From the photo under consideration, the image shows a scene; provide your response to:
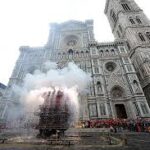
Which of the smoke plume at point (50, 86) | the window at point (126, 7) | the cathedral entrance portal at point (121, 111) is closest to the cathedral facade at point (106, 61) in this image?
the cathedral entrance portal at point (121, 111)

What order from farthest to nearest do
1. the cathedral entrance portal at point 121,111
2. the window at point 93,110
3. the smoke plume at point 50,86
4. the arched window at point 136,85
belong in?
the cathedral entrance portal at point 121,111 → the arched window at point 136,85 → the window at point 93,110 → the smoke plume at point 50,86

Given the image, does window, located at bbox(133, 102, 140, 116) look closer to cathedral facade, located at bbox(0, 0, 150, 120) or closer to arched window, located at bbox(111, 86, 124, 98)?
cathedral facade, located at bbox(0, 0, 150, 120)

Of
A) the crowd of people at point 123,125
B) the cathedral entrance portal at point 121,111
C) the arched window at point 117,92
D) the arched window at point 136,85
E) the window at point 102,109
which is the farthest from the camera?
the arched window at point 117,92

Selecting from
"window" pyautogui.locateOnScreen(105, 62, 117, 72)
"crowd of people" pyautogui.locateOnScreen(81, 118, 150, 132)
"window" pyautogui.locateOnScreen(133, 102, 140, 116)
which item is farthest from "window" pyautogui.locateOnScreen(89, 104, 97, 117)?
"window" pyautogui.locateOnScreen(105, 62, 117, 72)

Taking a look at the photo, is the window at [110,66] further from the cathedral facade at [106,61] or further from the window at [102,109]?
the window at [102,109]

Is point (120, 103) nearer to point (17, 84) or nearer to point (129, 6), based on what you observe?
point (17, 84)

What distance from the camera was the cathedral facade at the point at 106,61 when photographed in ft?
66.8

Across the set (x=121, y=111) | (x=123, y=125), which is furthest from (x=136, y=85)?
(x=123, y=125)

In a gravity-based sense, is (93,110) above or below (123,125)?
above

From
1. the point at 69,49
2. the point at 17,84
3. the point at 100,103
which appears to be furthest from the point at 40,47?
the point at 100,103

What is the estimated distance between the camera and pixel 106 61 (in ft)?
82.5

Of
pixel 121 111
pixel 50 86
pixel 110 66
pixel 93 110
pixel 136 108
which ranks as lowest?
pixel 93 110

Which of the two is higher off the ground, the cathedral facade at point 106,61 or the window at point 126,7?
the window at point 126,7

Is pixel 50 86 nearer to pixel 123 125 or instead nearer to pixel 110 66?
pixel 123 125
